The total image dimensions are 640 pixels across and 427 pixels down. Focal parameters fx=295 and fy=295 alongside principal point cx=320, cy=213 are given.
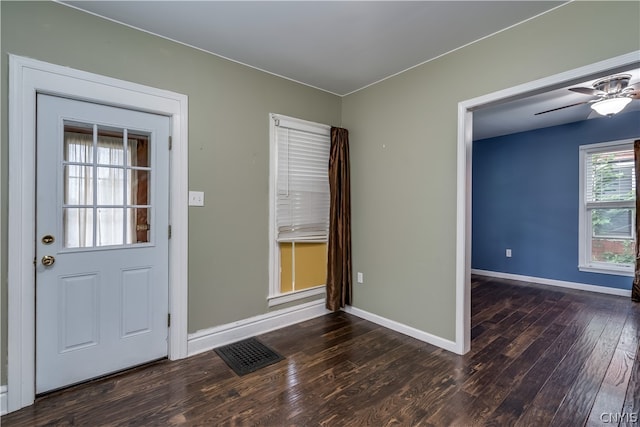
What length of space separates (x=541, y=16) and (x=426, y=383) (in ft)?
8.86

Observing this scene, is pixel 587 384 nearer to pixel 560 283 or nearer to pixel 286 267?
pixel 286 267

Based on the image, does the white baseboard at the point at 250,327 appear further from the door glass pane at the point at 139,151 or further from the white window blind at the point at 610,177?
the white window blind at the point at 610,177

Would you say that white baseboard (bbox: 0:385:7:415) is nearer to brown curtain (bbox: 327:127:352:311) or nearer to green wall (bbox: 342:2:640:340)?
brown curtain (bbox: 327:127:352:311)

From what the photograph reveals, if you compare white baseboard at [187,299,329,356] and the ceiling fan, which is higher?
the ceiling fan

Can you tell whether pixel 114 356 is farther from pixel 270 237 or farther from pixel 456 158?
pixel 456 158

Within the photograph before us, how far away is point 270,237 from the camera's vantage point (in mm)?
2994

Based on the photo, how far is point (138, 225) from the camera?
232 cm

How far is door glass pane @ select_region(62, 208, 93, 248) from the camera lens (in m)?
2.03

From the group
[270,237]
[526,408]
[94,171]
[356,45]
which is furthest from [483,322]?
[94,171]

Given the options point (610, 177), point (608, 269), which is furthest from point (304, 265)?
point (610, 177)

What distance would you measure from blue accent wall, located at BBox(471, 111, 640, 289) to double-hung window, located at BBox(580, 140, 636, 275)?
104mm

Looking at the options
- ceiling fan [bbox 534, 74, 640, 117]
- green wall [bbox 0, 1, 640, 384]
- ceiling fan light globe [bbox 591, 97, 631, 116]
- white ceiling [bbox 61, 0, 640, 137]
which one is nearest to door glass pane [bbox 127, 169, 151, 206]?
green wall [bbox 0, 1, 640, 384]

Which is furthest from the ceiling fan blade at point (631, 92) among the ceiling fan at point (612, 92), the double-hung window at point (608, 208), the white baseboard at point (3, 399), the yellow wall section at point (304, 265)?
the white baseboard at point (3, 399)

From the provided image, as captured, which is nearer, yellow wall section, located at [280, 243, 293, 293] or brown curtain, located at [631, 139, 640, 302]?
yellow wall section, located at [280, 243, 293, 293]
